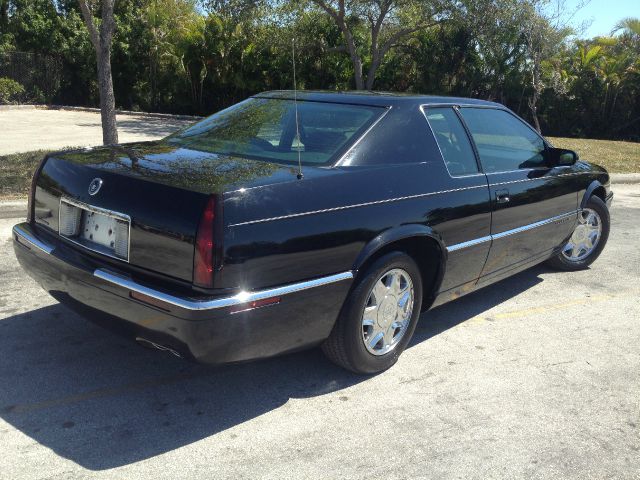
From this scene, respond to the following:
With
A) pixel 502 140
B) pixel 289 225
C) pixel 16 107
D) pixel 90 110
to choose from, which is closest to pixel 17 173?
pixel 502 140

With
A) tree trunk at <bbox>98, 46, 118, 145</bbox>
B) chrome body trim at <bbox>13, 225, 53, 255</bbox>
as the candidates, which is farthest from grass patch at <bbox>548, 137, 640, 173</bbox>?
chrome body trim at <bbox>13, 225, 53, 255</bbox>

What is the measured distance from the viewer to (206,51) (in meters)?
24.0

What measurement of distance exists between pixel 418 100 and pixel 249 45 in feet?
67.5

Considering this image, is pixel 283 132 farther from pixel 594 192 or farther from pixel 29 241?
pixel 594 192

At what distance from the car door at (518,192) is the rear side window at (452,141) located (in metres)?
0.11

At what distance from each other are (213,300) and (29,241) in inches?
56.0

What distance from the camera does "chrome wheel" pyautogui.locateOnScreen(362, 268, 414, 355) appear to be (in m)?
3.74

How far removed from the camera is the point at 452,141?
4426 mm

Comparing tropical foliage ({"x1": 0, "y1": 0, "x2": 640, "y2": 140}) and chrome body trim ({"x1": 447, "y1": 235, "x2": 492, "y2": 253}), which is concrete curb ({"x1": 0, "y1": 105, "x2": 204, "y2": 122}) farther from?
chrome body trim ({"x1": 447, "y1": 235, "x2": 492, "y2": 253})

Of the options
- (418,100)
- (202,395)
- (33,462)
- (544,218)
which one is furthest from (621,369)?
(33,462)

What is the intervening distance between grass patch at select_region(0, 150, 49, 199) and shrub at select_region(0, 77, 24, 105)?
14.8 metres

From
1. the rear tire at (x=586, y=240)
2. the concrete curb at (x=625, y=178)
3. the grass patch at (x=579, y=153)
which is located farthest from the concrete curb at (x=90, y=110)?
the rear tire at (x=586, y=240)

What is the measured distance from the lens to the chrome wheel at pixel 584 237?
6.09 metres

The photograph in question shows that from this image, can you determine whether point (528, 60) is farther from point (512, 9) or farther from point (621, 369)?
point (621, 369)
